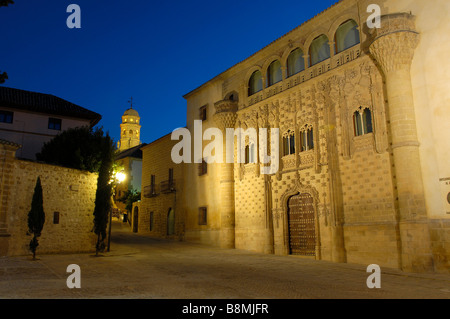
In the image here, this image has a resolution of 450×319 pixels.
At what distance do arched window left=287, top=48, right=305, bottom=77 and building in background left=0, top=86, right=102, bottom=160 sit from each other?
15190 mm

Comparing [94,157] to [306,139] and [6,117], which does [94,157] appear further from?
[306,139]

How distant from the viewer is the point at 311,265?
12.2 metres

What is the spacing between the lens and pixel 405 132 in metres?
11.4

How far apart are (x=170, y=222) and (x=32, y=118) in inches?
457

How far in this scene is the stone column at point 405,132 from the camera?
35.2 ft

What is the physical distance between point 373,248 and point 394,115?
4626 mm

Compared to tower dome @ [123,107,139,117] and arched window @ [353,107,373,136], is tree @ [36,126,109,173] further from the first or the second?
tower dome @ [123,107,139,117]

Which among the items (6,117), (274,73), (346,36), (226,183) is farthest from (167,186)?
(346,36)

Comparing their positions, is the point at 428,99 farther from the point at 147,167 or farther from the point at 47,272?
the point at 147,167

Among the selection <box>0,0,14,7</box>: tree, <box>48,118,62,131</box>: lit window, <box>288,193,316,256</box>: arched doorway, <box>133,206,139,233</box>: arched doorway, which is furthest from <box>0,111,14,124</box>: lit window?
<box>288,193,316,256</box>: arched doorway

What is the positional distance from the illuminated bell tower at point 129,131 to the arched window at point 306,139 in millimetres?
48287

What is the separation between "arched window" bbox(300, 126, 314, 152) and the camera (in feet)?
50.0
